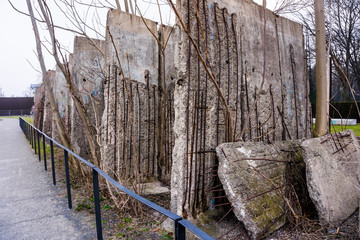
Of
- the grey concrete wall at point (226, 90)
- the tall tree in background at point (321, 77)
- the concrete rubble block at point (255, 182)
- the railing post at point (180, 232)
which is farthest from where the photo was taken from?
the tall tree in background at point (321, 77)

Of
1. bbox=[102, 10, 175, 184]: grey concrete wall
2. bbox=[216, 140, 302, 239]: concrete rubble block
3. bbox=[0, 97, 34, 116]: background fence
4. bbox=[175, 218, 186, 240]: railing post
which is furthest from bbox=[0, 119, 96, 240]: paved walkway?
bbox=[0, 97, 34, 116]: background fence

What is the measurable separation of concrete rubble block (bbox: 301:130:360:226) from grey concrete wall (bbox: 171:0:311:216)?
2.22 feet

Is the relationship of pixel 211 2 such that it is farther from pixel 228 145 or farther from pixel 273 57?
pixel 228 145

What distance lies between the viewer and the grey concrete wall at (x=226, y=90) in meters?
3.20

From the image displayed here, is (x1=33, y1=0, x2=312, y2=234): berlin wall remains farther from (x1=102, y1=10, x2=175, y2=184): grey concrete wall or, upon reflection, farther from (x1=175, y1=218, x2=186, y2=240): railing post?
(x1=175, y1=218, x2=186, y2=240): railing post

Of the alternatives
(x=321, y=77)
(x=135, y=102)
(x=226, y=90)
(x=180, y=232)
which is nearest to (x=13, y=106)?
(x=135, y=102)

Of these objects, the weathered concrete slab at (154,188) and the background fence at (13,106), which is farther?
the background fence at (13,106)

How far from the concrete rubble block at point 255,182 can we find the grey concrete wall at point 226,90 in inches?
10.3

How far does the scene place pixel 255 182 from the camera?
3055 millimetres

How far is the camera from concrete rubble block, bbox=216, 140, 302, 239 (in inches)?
110

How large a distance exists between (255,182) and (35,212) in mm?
2843

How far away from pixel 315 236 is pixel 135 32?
401 centimetres

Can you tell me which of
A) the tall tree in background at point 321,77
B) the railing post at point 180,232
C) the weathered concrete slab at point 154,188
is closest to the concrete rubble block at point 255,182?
the tall tree in background at point 321,77

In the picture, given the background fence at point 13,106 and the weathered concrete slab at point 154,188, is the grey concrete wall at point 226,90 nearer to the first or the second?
the weathered concrete slab at point 154,188
